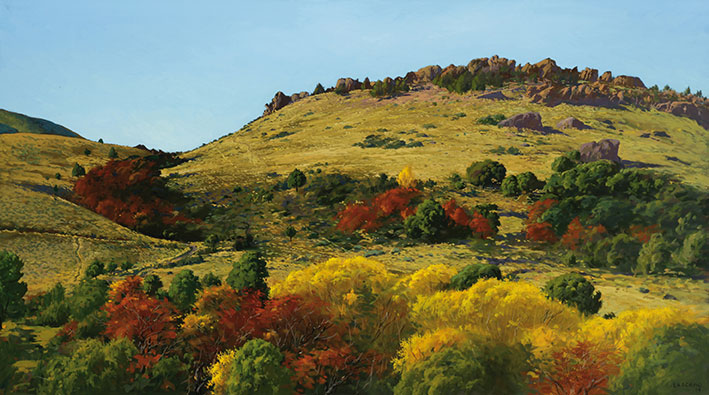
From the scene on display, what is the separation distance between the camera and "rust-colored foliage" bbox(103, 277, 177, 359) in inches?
928

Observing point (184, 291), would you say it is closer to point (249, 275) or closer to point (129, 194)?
point (249, 275)

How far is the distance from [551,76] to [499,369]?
399 ft

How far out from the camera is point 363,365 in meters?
23.2

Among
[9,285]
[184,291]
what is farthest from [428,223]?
[9,285]

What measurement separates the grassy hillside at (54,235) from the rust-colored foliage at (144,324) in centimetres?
1005

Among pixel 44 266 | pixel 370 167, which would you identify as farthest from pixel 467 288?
pixel 370 167

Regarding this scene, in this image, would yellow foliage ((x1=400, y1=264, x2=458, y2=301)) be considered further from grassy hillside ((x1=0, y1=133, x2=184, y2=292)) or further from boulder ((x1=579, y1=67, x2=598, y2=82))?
boulder ((x1=579, y1=67, x2=598, y2=82))

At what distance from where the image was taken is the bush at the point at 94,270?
1271 inches

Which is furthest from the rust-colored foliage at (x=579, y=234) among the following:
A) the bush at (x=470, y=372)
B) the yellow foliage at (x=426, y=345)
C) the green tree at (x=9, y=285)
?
the green tree at (x=9, y=285)

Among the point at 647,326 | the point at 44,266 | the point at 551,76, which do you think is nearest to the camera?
the point at 647,326

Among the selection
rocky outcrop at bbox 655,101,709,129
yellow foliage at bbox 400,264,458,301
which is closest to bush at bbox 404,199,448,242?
yellow foliage at bbox 400,264,458,301

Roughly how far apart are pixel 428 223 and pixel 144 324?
23627 millimetres

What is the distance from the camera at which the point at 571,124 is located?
82375 millimetres

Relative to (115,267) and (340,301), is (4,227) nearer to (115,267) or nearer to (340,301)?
(115,267)
